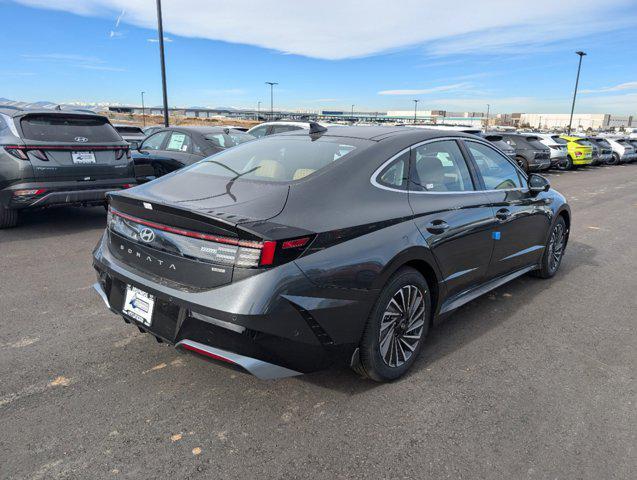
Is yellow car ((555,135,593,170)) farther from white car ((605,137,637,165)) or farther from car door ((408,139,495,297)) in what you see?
car door ((408,139,495,297))

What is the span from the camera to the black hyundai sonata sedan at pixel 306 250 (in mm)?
2365

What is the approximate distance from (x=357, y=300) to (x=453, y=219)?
46.6 inches

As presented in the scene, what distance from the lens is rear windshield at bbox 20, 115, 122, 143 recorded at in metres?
6.21

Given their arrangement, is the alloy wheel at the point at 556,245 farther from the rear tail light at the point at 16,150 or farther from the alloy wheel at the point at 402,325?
the rear tail light at the point at 16,150

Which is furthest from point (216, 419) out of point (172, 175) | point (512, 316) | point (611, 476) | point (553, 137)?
Answer: point (553, 137)

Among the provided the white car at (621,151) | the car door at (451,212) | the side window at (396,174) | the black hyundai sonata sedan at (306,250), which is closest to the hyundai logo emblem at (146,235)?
the black hyundai sonata sedan at (306,250)

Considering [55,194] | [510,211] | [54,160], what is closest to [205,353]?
[510,211]

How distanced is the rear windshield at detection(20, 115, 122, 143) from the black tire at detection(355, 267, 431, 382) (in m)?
5.46

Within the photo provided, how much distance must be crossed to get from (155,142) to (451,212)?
7.10m

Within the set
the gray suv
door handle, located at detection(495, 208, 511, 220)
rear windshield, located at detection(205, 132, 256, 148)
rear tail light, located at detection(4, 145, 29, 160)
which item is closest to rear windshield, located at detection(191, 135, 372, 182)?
door handle, located at detection(495, 208, 511, 220)

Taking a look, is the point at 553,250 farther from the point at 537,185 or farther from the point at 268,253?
the point at 268,253

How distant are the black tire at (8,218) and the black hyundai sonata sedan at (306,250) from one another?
4.41 m

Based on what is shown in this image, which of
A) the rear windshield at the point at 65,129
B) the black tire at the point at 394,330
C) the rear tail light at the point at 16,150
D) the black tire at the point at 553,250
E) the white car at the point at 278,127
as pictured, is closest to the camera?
the black tire at the point at 394,330

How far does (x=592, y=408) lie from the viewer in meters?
2.84
